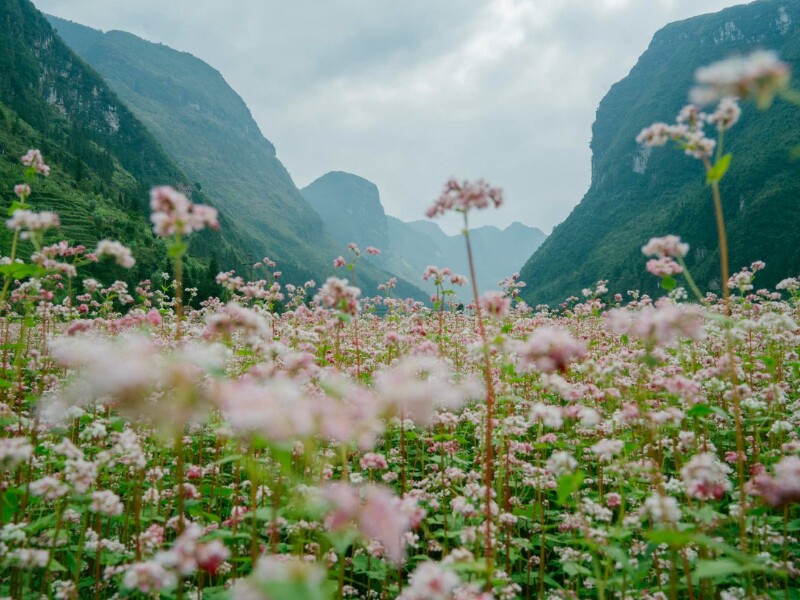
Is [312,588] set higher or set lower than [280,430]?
lower

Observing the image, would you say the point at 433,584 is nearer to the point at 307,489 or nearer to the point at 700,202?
the point at 307,489

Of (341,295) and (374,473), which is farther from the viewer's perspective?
(374,473)

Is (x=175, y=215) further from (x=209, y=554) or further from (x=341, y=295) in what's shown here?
(x=209, y=554)

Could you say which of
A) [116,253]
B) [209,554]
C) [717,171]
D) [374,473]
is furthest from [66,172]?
[717,171]

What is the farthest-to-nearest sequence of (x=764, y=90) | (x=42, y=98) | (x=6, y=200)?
(x=42, y=98), (x=6, y=200), (x=764, y=90)

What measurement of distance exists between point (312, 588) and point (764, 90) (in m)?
Result: 3.08

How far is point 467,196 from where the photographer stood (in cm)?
370

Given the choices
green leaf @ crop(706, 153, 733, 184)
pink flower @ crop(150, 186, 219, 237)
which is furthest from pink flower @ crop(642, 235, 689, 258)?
pink flower @ crop(150, 186, 219, 237)

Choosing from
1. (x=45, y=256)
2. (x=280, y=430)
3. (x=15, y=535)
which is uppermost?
(x=45, y=256)

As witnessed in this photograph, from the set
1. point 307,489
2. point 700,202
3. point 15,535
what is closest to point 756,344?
point 307,489

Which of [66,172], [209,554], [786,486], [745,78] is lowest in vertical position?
[209,554]

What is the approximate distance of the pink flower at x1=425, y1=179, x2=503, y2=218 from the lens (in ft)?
12.1

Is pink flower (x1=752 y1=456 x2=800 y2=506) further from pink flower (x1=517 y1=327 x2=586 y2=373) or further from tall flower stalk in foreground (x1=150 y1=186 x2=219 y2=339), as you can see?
tall flower stalk in foreground (x1=150 y1=186 x2=219 y2=339)

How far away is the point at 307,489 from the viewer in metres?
3.43
